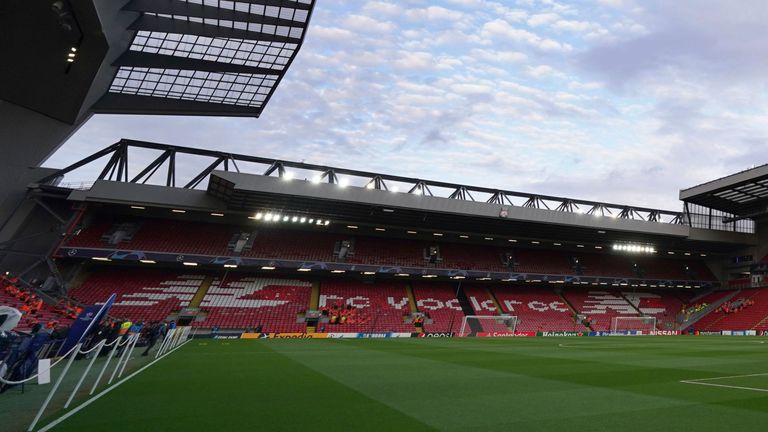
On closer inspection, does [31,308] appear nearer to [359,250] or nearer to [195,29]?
[195,29]

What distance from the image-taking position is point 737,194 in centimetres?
4722

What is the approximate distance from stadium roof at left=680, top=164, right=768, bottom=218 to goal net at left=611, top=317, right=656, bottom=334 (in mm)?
16112

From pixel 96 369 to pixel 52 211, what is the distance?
101 ft

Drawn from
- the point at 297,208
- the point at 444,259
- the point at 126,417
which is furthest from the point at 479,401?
the point at 444,259

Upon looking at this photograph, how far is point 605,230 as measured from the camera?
44.7 metres

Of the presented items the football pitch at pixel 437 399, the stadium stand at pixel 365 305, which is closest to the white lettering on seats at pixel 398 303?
the stadium stand at pixel 365 305

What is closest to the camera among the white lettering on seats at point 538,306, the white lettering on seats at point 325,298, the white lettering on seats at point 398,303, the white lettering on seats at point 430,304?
the white lettering on seats at point 325,298

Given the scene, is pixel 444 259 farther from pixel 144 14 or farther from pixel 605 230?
pixel 144 14

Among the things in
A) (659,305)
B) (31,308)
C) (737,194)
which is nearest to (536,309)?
(659,305)

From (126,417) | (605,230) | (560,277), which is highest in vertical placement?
(605,230)

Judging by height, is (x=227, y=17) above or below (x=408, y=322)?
above

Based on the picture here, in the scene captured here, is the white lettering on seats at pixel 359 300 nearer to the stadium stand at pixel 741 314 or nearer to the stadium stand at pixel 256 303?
the stadium stand at pixel 256 303

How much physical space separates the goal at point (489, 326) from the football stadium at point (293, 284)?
22 cm

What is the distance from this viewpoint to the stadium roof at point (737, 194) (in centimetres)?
4156
